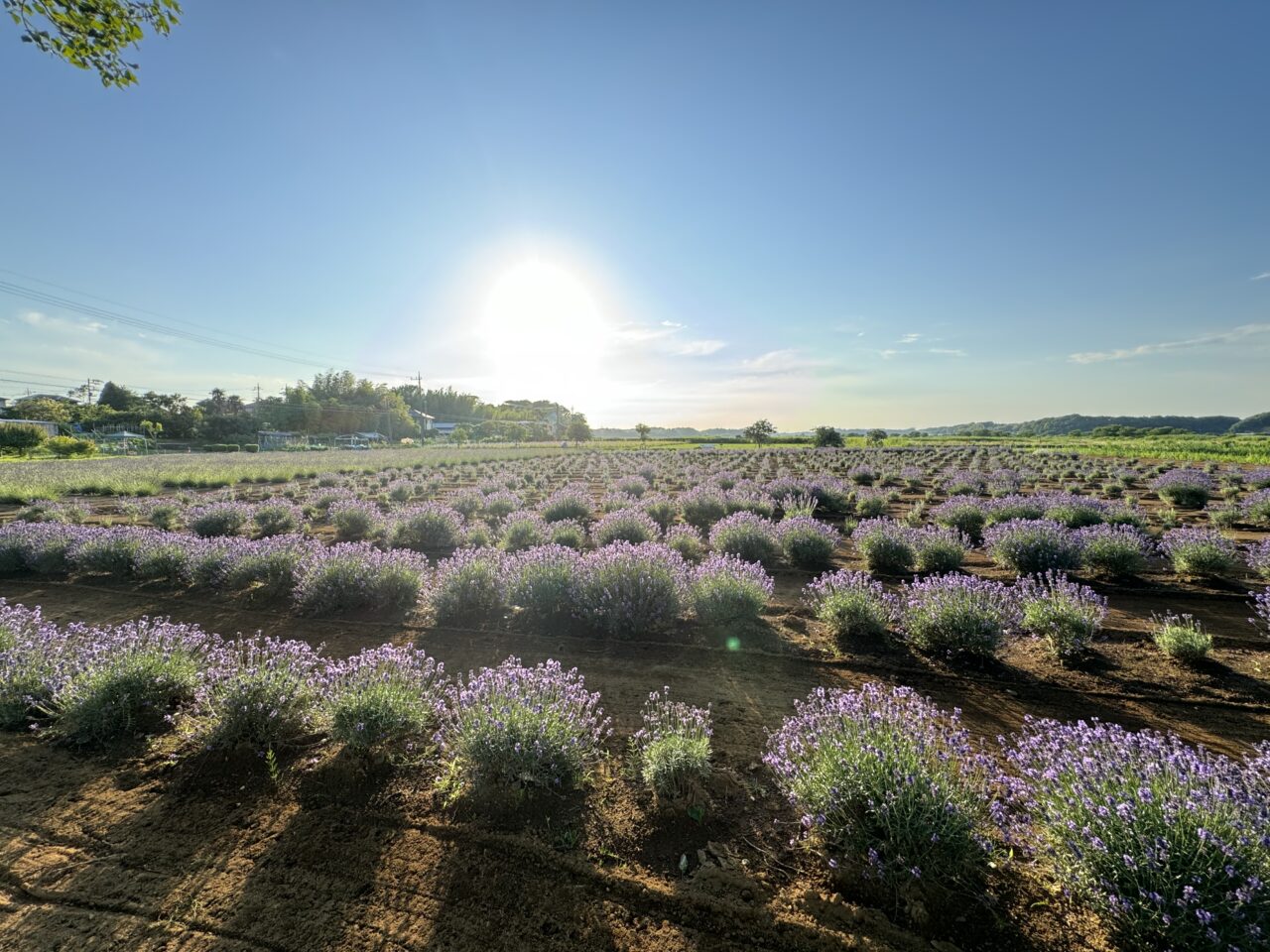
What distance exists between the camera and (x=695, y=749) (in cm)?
309

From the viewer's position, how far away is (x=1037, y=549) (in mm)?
7809

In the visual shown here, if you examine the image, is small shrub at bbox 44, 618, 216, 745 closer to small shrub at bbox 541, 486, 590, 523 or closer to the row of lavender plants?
the row of lavender plants

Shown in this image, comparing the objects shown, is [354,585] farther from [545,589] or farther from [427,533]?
[427,533]

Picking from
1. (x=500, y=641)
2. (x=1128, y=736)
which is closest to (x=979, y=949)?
(x=1128, y=736)

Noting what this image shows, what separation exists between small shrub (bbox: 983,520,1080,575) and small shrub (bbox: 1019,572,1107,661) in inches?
96.1

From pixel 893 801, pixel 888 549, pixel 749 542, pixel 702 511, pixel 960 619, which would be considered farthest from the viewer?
pixel 702 511

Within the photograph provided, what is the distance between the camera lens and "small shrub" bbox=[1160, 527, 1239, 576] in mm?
7332

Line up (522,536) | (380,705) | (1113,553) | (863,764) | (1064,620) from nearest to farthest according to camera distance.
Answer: (863,764), (380,705), (1064,620), (1113,553), (522,536)

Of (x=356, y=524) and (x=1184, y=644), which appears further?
(x=356, y=524)

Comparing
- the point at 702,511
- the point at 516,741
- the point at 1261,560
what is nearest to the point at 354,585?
the point at 516,741

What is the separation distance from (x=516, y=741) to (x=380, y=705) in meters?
1.01

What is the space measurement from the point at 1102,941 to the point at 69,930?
4.46 meters

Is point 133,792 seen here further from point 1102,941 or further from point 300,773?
point 1102,941

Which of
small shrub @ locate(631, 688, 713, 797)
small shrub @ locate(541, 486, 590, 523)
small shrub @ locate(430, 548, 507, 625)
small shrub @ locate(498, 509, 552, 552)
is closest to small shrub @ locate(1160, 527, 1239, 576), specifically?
small shrub @ locate(631, 688, 713, 797)
